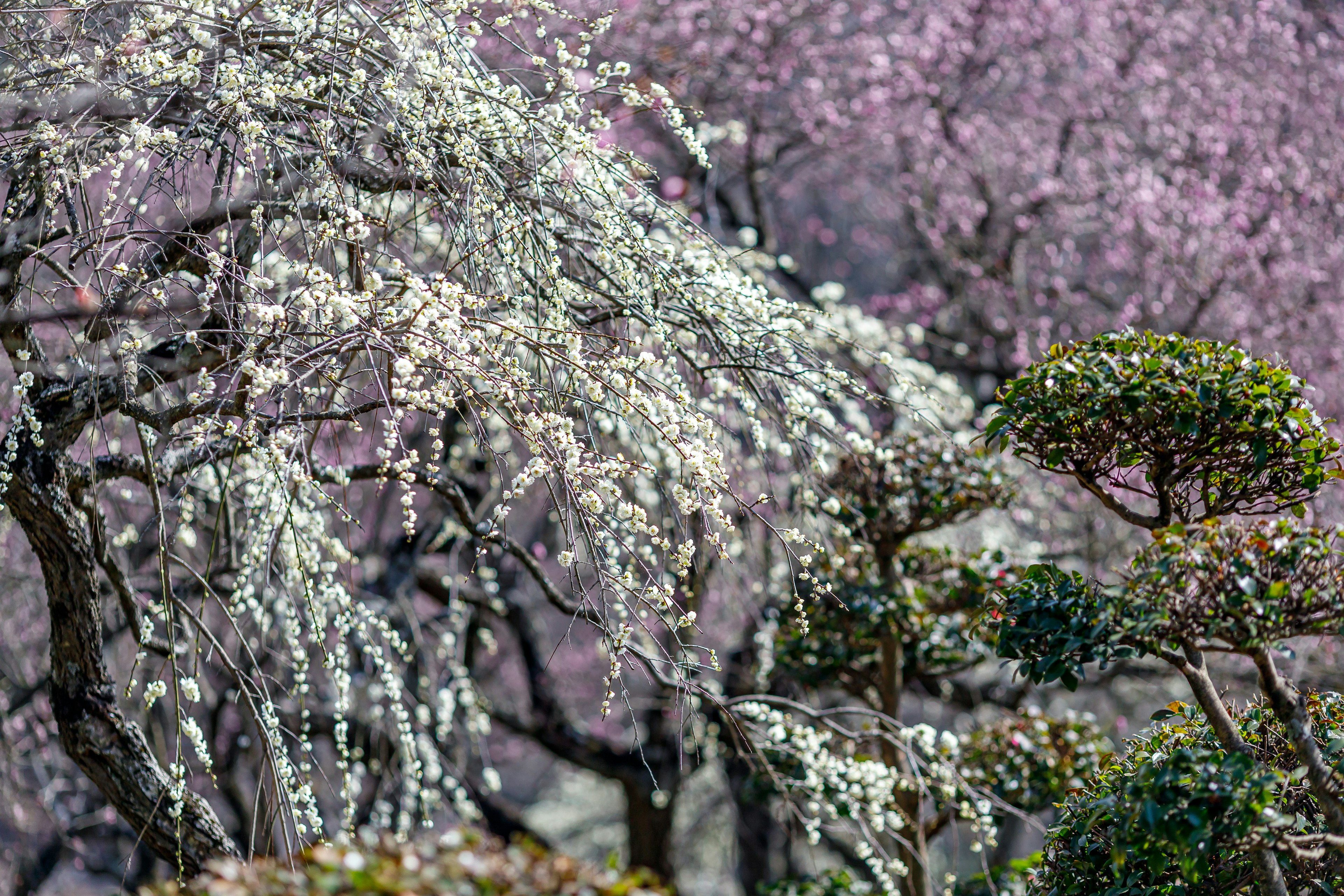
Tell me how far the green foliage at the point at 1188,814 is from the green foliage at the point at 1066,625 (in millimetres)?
236

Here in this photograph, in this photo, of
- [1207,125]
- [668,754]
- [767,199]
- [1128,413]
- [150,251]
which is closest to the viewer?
[1128,413]

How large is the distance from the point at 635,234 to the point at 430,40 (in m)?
0.84

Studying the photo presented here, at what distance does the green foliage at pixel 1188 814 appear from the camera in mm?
1985

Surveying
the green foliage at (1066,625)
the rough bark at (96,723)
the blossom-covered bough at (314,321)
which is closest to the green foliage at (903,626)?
the blossom-covered bough at (314,321)

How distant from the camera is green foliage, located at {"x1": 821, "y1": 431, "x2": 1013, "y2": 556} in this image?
3.86m

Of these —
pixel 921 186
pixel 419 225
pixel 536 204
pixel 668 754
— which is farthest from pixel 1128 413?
pixel 921 186

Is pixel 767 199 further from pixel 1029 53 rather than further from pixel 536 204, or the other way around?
pixel 536 204

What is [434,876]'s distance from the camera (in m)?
1.45

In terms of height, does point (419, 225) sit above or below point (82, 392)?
above

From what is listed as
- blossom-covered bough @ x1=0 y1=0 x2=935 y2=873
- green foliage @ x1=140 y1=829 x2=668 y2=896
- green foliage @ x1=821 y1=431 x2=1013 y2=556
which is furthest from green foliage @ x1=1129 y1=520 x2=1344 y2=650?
green foliage @ x1=821 y1=431 x2=1013 y2=556

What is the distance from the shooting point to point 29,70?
8.34ft

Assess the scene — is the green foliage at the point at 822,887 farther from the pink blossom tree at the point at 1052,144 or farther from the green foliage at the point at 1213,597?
the pink blossom tree at the point at 1052,144

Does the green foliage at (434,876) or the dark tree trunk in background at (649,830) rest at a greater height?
the green foliage at (434,876)

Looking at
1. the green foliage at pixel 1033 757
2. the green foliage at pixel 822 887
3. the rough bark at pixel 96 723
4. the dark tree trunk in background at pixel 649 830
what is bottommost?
the dark tree trunk in background at pixel 649 830
